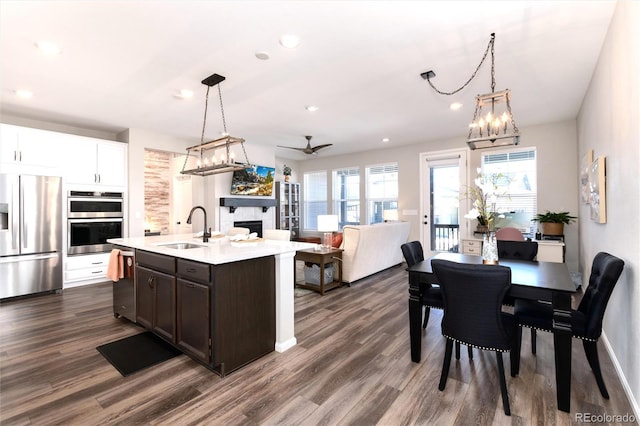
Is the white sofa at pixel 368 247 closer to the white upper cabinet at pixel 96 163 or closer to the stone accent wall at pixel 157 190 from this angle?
the white upper cabinet at pixel 96 163

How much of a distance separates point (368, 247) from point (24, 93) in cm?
510

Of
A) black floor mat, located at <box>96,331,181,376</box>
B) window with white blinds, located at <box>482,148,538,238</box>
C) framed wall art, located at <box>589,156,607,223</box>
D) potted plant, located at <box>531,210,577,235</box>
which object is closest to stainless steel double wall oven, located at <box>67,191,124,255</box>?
black floor mat, located at <box>96,331,181,376</box>

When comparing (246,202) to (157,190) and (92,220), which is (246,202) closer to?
(157,190)

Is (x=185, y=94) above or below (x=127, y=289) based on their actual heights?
above

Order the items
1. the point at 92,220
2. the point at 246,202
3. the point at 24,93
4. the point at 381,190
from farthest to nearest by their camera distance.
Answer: the point at 381,190, the point at 246,202, the point at 92,220, the point at 24,93

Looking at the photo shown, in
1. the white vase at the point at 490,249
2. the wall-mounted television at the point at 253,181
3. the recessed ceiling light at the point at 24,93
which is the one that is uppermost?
the recessed ceiling light at the point at 24,93

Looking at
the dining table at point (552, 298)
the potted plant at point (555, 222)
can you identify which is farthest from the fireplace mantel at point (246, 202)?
the potted plant at point (555, 222)

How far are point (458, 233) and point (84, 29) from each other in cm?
655

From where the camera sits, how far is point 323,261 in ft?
14.3

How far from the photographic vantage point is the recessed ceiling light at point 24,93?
3.78 metres

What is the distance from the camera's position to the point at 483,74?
3.30 metres

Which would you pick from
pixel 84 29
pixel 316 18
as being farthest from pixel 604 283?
pixel 84 29

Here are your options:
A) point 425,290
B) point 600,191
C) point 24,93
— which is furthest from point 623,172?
point 24,93

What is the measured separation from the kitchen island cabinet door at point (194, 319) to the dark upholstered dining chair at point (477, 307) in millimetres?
1687
